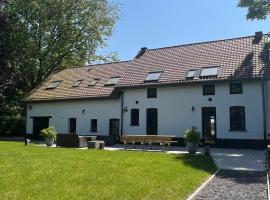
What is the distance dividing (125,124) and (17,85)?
1723 centimetres

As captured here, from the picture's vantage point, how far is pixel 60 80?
34625 millimetres

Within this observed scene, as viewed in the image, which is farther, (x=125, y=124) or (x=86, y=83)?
(x=86, y=83)

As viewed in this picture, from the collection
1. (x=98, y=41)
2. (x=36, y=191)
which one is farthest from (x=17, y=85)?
(x=36, y=191)

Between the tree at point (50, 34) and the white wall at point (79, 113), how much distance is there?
7292 millimetres

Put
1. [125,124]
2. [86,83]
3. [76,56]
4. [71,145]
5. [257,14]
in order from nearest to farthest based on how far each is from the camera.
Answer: [257,14]
[71,145]
[125,124]
[86,83]
[76,56]

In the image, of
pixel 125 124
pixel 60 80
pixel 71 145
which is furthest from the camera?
pixel 60 80

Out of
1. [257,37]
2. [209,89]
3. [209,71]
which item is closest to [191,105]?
[209,89]

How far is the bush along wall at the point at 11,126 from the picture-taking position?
3822 centimetres

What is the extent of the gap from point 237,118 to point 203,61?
16.9 feet

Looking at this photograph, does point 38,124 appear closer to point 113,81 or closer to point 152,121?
point 113,81

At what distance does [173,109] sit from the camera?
1016 inches

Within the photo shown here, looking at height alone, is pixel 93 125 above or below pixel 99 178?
above

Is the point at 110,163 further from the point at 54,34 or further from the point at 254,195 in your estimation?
the point at 54,34

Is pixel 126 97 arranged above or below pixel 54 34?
below
